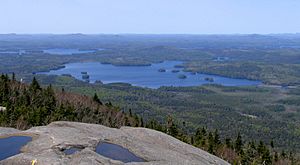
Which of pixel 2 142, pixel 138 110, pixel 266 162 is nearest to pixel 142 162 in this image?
pixel 2 142

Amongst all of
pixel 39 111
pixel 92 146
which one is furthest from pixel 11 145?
pixel 39 111

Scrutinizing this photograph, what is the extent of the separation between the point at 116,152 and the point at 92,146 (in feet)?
4.16

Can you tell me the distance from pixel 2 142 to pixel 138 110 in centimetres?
13634

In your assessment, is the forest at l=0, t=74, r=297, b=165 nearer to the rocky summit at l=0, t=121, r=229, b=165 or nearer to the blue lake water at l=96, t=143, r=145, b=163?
the rocky summit at l=0, t=121, r=229, b=165

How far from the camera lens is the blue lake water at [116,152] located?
20.0 m

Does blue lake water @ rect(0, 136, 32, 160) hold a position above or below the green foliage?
above

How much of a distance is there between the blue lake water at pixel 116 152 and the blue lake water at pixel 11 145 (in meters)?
3.90

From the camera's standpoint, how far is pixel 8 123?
1646 inches

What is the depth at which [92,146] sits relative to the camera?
20.8 metres

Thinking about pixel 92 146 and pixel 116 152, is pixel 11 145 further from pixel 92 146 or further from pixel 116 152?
pixel 116 152

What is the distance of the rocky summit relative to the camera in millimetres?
18094

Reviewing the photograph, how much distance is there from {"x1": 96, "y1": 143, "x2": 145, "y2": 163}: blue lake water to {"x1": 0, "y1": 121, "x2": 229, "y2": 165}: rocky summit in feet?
0.71

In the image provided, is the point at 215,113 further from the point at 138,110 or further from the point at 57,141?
the point at 57,141

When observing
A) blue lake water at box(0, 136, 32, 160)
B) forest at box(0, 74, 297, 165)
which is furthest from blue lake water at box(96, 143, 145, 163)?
forest at box(0, 74, 297, 165)
